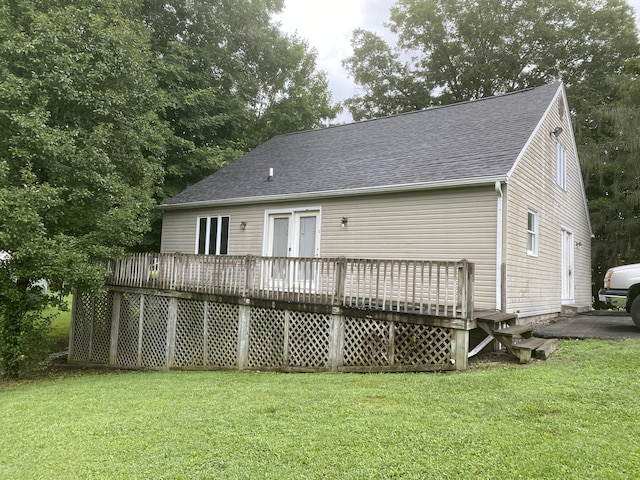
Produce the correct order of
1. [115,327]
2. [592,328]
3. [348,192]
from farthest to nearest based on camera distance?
[115,327] < [348,192] < [592,328]

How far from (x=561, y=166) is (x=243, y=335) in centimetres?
1009

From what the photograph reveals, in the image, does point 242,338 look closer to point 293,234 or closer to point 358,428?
point 293,234

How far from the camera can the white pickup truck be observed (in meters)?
8.16

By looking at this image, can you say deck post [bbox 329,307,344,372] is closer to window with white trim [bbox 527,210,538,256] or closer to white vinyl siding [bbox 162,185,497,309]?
white vinyl siding [bbox 162,185,497,309]

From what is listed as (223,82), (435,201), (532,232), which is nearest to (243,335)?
(435,201)

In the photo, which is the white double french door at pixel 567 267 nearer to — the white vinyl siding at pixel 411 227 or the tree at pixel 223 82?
the white vinyl siding at pixel 411 227

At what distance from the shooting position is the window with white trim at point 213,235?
12586mm

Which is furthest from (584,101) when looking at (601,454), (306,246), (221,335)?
(601,454)

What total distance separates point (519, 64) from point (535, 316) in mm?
21688

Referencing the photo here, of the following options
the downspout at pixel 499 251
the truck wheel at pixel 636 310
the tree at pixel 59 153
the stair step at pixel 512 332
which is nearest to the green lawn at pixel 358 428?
the stair step at pixel 512 332

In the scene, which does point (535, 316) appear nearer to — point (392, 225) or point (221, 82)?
point (392, 225)

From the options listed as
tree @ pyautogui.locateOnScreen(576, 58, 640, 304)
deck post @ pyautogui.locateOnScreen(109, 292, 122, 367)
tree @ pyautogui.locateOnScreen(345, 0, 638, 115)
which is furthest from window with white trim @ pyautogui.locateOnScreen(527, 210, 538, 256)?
tree @ pyautogui.locateOnScreen(345, 0, 638, 115)

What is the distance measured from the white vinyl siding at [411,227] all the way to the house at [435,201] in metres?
0.02

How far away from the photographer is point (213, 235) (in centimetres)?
1292
